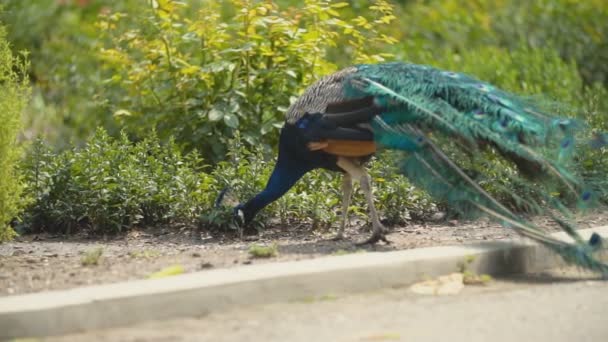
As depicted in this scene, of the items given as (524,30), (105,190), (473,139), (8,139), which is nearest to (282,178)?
(105,190)

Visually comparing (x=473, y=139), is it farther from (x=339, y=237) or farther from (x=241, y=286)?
(x=241, y=286)

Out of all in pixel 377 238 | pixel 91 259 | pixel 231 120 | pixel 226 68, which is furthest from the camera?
pixel 226 68

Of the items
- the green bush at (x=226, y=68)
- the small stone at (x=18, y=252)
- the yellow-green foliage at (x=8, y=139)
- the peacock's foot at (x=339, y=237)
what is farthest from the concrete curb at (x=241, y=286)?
the green bush at (x=226, y=68)

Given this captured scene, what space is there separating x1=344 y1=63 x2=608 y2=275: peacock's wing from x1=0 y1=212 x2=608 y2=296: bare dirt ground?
1.91 feet

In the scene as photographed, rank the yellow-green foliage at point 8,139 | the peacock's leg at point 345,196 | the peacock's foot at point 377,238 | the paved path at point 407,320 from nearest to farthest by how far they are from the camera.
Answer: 1. the paved path at point 407,320
2. the yellow-green foliage at point 8,139
3. the peacock's foot at point 377,238
4. the peacock's leg at point 345,196

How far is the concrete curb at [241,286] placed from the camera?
466cm

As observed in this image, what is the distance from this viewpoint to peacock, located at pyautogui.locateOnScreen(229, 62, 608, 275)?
5.95m

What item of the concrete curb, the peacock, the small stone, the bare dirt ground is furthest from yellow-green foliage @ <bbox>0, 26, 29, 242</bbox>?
the peacock

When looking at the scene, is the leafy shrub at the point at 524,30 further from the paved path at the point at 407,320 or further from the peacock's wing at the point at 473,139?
the paved path at the point at 407,320

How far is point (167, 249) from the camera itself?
22.3 ft

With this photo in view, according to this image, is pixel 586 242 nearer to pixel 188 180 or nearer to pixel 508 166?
pixel 508 166

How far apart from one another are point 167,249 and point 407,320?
2404 mm

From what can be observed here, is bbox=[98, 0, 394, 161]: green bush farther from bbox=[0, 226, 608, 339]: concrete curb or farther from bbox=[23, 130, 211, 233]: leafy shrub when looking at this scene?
bbox=[0, 226, 608, 339]: concrete curb

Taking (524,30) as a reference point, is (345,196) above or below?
below
